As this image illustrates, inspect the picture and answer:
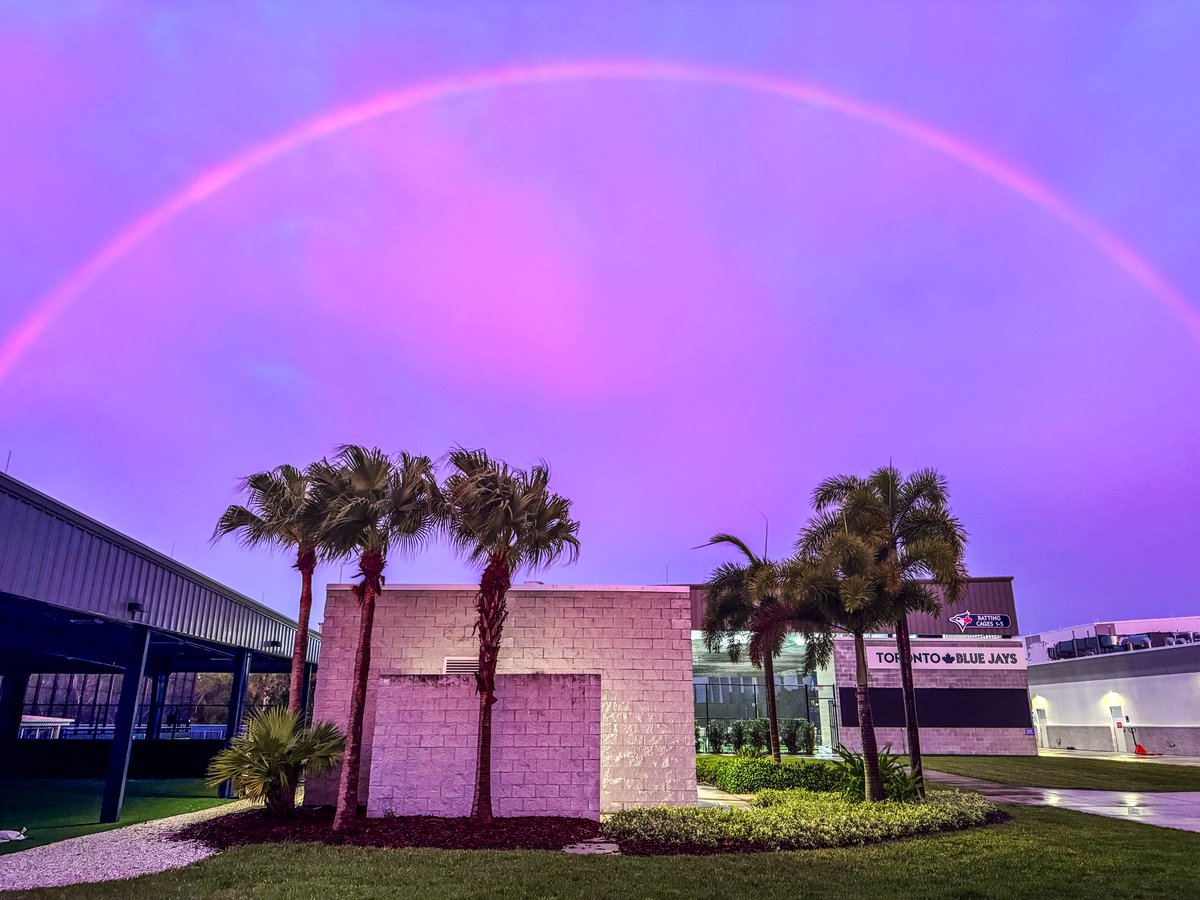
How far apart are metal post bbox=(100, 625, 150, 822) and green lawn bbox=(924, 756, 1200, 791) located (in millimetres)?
22456

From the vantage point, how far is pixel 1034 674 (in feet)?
165

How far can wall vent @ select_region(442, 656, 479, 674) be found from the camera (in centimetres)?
1556

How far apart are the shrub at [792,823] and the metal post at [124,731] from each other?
33.0 ft

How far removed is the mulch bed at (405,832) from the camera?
1145 centimetres

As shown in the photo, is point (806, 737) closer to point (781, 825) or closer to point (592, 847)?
point (781, 825)

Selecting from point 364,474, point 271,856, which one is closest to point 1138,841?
point 271,856

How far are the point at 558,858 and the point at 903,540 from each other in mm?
12488

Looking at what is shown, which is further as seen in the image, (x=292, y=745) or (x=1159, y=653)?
(x=1159, y=653)

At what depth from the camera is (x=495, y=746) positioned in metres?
14.0

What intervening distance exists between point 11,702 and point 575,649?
25371 mm

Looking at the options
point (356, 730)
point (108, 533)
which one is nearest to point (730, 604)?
point (356, 730)

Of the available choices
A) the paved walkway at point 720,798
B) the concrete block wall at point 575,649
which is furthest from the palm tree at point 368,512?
the paved walkway at point 720,798

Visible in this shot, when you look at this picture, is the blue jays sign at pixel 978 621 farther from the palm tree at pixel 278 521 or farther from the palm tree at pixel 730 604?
the palm tree at pixel 278 521

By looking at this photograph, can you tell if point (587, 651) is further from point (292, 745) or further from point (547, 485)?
point (292, 745)
